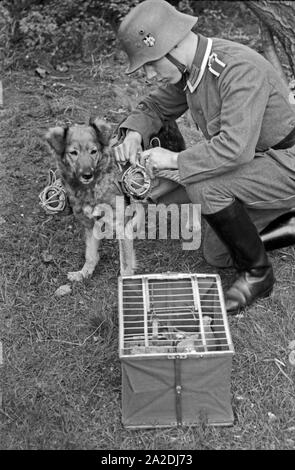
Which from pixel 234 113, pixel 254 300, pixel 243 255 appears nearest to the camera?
pixel 234 113

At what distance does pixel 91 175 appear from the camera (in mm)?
4219

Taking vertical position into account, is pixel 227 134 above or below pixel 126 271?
above

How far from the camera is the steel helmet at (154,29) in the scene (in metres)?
3.58

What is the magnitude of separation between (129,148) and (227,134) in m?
0.87

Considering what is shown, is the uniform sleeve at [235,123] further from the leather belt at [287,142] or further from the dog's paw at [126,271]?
the dog's paw at [126,271]

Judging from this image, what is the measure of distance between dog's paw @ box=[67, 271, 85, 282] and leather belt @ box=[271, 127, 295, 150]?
1590 mm

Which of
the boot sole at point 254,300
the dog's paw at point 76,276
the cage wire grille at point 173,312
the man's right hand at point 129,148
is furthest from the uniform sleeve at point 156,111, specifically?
the boot sole at point 254,300

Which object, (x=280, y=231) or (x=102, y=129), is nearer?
(x=102, y=129)

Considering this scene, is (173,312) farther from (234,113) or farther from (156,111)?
(156,111)

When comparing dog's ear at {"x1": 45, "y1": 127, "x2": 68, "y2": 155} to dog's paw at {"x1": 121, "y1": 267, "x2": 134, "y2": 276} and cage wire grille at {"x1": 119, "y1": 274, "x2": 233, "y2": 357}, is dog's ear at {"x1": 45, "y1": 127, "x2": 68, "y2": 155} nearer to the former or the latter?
dog's paw at {"x1": 121, "y1": 267, "x2": 134, "y2": 276}

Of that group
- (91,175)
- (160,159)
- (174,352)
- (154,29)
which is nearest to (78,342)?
(174,352)

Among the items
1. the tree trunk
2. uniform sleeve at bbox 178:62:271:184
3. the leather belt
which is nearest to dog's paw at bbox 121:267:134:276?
uniform sleeve at bbox 178:62:271:184

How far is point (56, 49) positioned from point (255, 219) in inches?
160
